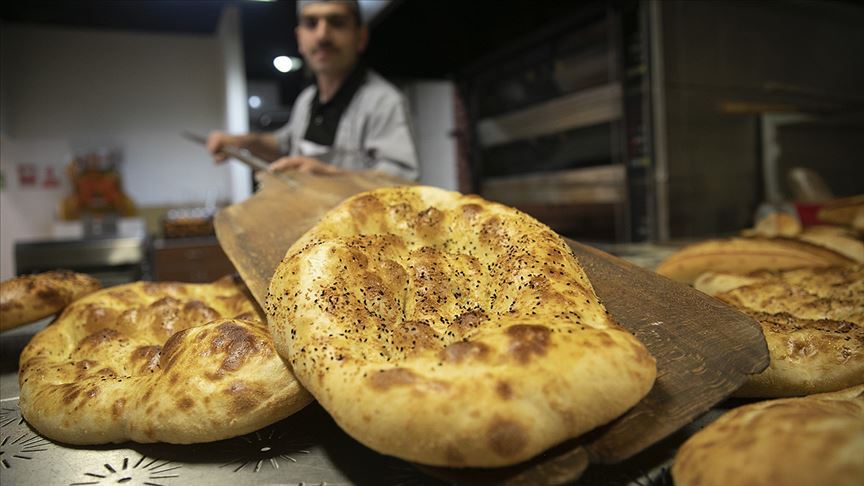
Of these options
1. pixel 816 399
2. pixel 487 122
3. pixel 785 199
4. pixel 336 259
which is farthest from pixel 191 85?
pixel 816 399

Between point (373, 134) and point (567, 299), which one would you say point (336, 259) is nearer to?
point (567, 299)

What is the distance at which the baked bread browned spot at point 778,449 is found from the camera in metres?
0.45

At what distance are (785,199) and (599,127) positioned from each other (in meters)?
1.30

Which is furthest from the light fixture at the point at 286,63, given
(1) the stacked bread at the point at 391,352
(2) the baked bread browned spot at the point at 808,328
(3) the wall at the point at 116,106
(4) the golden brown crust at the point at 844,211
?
(2) the baked bread browned spot at the point at 808,328

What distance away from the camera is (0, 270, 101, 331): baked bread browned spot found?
1.07 metres

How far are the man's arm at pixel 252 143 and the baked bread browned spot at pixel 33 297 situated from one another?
1.28 meters

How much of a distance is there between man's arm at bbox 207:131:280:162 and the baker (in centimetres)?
1

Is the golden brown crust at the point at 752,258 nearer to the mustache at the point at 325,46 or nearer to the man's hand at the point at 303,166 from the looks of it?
the man's hand at the point at 303,166

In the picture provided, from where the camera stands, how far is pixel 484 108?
516 centimetres

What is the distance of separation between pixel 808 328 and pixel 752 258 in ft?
2.13

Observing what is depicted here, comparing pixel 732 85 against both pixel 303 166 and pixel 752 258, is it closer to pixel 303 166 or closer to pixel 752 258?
pixel 752 258

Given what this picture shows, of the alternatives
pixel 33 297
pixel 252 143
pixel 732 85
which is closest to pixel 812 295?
pixel 33 297

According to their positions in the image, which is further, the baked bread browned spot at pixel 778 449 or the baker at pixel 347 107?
the baker at pixel 347 107

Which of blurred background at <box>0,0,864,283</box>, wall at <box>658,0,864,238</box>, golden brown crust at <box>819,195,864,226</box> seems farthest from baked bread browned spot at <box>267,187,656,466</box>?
wall at <box>658,0,864,238</box>
